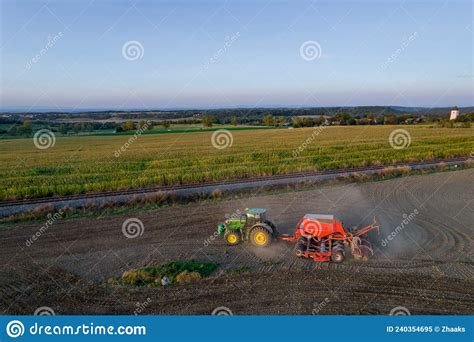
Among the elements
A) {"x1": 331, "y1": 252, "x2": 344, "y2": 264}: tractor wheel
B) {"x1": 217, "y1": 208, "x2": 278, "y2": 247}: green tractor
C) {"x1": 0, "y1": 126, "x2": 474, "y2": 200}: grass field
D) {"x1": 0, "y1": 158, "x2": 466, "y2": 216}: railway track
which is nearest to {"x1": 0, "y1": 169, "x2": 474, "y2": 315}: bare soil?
{"x1": 331, "y1": 252, "x2": 344, "y2": 264}: tractor wheel

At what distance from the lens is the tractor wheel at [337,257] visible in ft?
33.9

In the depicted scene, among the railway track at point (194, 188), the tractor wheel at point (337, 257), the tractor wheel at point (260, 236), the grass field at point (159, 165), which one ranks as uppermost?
the grass field at point (159, 165)

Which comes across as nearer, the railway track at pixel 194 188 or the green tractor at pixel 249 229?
the green tractor at pixel 249 229

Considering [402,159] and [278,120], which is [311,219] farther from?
[278,120]

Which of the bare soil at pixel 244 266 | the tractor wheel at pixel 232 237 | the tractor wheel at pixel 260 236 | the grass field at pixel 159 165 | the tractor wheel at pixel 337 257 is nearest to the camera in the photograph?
the bare soil at pixel 244 266

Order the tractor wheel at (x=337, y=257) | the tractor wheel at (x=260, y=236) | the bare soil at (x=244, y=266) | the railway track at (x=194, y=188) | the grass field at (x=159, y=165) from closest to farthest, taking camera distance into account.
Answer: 1. the bare soil at (x=244, y=266)
2. the tractor wheel at (x=337, y=257)
3. the tractor wheel at (x=260, y=236)
4. the railway track at (x=194, y=188)
5. the grass field at (x=159, y=165)

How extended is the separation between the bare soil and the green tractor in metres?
0.29

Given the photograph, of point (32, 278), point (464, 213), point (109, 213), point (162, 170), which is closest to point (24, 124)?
point (162, 170)

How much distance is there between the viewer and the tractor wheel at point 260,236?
11.4 metres

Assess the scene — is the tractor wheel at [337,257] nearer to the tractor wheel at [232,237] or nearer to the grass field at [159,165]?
the tractor wheel at [232,237]

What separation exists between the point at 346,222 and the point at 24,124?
57.4m

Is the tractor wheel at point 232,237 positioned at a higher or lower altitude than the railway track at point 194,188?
lower

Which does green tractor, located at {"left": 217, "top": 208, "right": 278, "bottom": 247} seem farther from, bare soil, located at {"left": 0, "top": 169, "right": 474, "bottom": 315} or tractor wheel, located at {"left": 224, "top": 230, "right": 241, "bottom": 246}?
bare soil, located at {"left": 0, "top": 169, "right": 474, "bottom": 315}

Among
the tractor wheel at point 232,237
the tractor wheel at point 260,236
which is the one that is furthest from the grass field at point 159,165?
the tractor wheel at point 260,236
